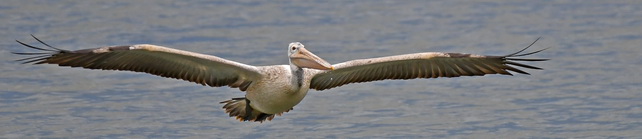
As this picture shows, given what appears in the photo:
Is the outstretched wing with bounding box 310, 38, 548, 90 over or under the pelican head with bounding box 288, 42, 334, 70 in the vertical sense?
under

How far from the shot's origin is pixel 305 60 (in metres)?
10.8

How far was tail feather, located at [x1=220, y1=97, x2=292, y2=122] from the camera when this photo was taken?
11680 mm

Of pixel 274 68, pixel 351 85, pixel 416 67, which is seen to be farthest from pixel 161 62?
pixel 351 85

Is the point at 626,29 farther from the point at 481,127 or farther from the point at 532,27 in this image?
the point at 481,127

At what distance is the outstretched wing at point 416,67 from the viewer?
11.1m

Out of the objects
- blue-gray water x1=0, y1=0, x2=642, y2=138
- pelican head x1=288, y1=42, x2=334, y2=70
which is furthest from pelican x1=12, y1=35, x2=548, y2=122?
blue-gray water x1=0, y1=0, x2=642, y2=138

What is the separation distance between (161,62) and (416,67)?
201cm

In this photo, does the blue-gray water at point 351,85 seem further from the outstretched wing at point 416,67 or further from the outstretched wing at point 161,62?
the outstretched wing at point 161,62

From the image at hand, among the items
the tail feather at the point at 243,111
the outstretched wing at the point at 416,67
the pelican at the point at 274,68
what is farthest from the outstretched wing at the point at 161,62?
the outstretched wing at the point at 416,67

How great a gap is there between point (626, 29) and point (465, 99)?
11.9 feet

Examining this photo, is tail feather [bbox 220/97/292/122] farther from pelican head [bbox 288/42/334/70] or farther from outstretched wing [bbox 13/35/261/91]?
pelican head [bbox 288/42/334/70]

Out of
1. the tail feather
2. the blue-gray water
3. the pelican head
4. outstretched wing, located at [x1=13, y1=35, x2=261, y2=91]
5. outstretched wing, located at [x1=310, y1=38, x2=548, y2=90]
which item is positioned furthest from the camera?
the blue-gray water

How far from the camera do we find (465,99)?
13359 mm

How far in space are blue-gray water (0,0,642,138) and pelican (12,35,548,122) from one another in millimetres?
600
